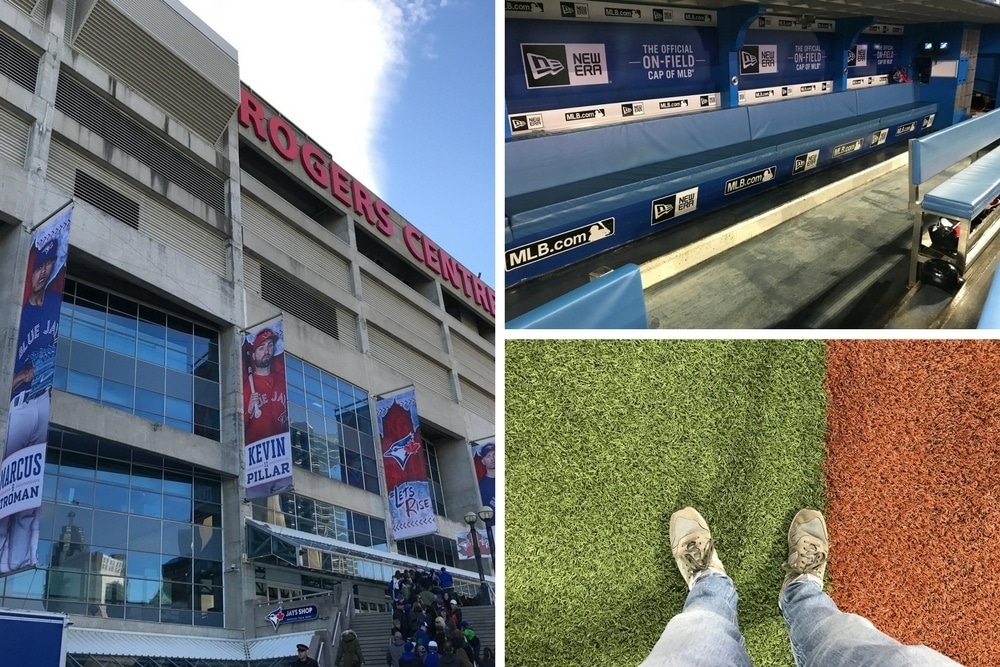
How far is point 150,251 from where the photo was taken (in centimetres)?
1844

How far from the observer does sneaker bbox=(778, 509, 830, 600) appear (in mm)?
4824

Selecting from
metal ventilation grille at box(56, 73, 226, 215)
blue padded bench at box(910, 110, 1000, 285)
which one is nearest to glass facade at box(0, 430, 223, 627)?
metal ventilation grille at box(56, 73, 226, 215)

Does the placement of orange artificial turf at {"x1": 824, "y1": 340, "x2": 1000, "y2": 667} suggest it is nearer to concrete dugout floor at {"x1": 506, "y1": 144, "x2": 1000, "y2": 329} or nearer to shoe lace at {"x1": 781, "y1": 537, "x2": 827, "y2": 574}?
shoe lace at {"x1": 781, "y1": 537, "x2": 827, "y2": 574}

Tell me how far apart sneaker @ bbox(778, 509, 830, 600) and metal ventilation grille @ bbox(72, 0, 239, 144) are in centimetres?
2034

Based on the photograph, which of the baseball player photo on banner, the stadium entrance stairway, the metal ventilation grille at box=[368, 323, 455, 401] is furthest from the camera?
the metal ventilation grille at box=[368, 323, 455, 401]

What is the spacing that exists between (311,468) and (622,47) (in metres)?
15.8

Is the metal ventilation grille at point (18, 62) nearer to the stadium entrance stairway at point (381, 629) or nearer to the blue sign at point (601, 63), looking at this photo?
the blue sign at point (601, 63)

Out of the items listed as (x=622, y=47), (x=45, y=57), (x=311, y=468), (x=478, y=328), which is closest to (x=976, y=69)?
(x=622, y=47)

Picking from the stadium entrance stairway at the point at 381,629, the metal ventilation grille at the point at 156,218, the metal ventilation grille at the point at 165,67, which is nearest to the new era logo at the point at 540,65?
the stadium entrance stairway at the point at 381,629

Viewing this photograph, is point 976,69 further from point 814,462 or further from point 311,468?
point 311,468

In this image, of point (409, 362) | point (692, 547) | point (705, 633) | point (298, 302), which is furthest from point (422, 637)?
point (409, 362)

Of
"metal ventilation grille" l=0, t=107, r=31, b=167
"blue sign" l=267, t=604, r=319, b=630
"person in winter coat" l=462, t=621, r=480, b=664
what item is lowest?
"blue sign" l=267, t=604, r=319, b=630

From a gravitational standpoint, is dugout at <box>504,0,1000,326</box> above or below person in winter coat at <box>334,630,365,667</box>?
above

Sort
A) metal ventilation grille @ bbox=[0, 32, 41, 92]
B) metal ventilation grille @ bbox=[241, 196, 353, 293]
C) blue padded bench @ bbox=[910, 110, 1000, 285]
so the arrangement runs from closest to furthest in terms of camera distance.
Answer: blue padded bench @ bbox=[910, 110, 1000, 285], metal ventilation grille @ bbox=[0, 32, 41, 92], metal ventilation grille @ bbox=[241, 196, 353, 293]
